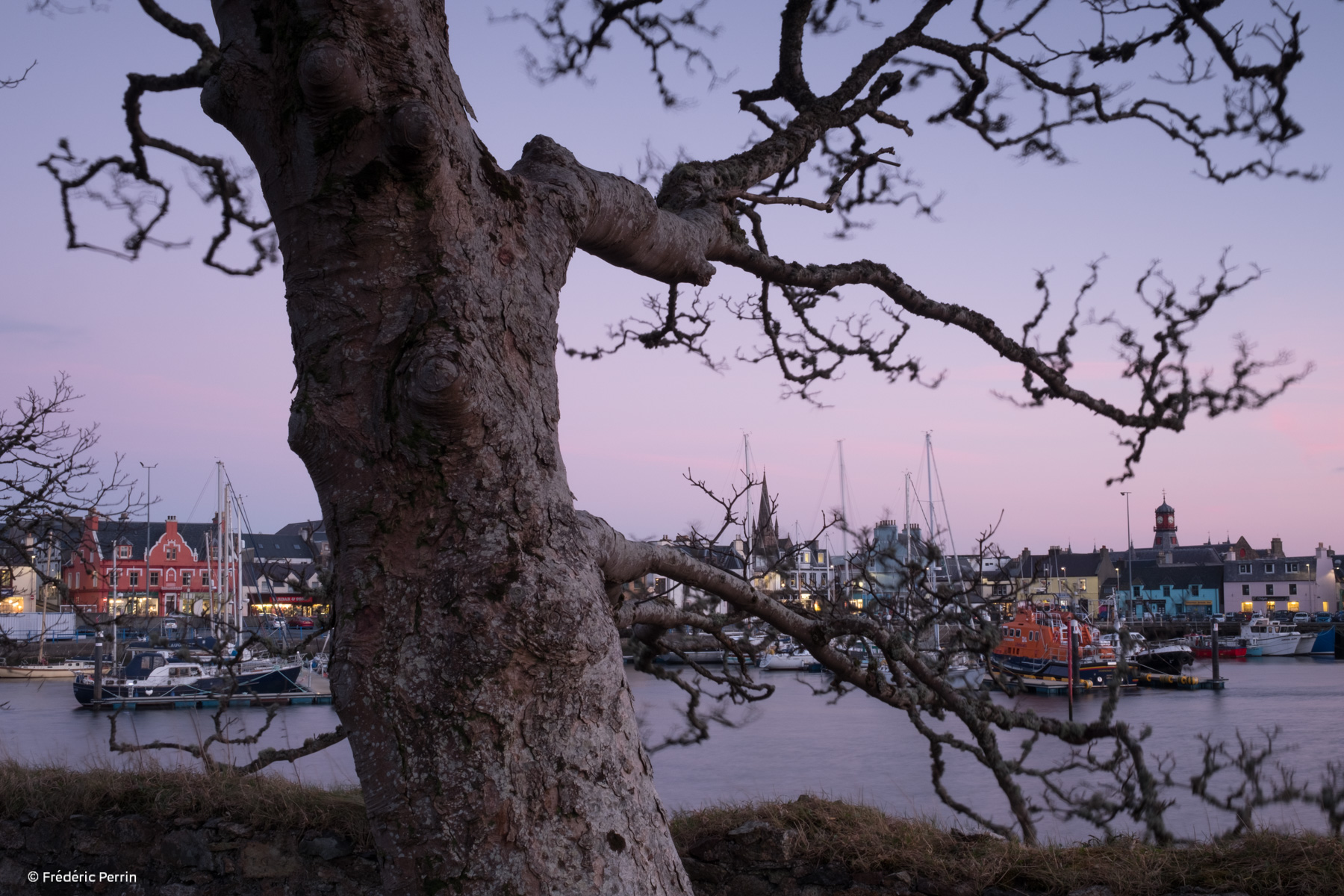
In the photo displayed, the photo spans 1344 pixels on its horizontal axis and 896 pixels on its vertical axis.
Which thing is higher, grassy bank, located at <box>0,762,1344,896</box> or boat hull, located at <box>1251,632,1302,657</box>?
grassy bank, located at <box>0,762,1344,896</box>

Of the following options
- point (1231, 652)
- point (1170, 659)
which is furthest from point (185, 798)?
point (1231, 652)

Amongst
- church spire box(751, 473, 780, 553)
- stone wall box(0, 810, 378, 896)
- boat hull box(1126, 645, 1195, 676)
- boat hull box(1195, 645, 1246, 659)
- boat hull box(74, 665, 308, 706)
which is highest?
church spire box(751, 473, 780, 553)

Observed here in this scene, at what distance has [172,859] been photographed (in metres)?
4.28

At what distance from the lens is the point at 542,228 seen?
5.93 ft

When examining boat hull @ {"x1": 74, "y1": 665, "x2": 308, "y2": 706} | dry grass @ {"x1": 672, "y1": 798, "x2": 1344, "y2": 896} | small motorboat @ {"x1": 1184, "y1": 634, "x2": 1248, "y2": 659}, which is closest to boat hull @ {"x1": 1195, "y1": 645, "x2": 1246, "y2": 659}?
small motorboat @ {"x1": 1184, "y1": 634, "x2": 1248, "y2": 659}

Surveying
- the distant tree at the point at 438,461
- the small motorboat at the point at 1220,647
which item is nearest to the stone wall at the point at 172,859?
the distant tree at the point at 438,461

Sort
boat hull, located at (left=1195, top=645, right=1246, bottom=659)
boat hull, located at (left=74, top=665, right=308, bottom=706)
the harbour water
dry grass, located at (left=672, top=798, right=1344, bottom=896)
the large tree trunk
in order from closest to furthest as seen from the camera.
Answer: the large tree trunk, dry grass, located at (left=672, top=798, right=1344, bottom=896), the harbour water, boat hull, located at (left=74, top=665, right=308, bottom=706), boat hull, located at (left=1195, top=645, right=1246, bottom=659)

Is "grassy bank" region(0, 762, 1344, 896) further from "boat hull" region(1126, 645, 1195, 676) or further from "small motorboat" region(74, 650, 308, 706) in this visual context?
"boat hull" region(1126, 645, 1195, 676)

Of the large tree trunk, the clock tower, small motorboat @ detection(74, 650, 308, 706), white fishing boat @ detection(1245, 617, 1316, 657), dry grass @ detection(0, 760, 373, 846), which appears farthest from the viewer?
the clock tower

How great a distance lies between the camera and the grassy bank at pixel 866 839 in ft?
10.0

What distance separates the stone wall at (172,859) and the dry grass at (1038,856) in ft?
4.90

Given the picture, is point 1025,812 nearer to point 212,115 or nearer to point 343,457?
point 343,457

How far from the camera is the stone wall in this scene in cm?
408

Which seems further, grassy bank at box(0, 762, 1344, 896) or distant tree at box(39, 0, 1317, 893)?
grassy bank at box(0, 762, 1344, 896)
